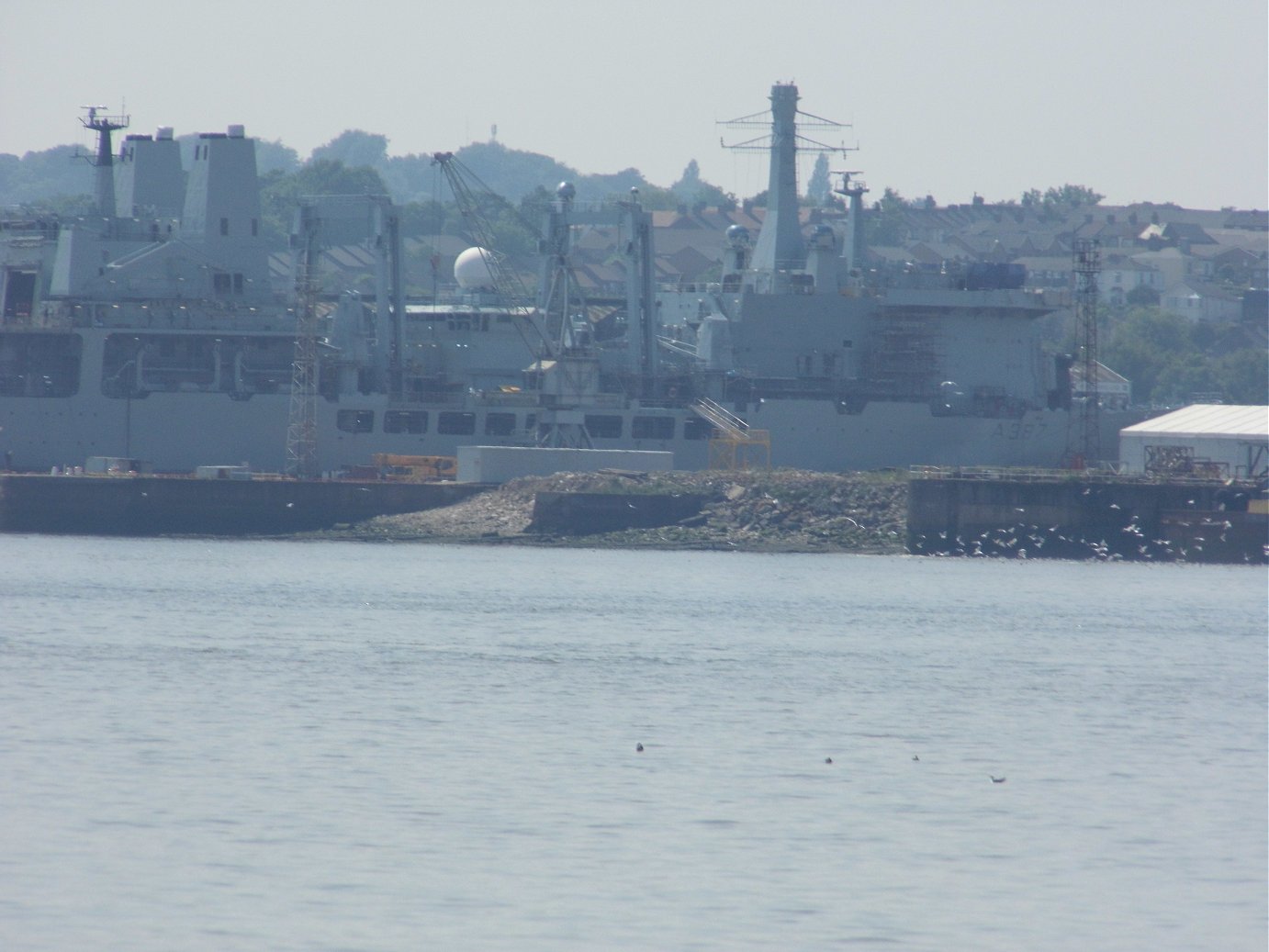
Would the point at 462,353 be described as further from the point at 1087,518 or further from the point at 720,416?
the point at 1087,518

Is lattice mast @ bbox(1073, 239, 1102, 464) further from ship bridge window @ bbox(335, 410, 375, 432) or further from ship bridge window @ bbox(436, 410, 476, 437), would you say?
ship bridge window @ bbox(335, 410, 375, 432)

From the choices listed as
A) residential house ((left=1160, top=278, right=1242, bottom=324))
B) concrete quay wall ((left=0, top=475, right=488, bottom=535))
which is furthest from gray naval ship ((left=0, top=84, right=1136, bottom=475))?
residential house ((left=1160, top=278, right=1242, bottom=324))

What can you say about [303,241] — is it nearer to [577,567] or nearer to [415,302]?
[415,302]

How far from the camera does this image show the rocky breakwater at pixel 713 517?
5791 centimetres

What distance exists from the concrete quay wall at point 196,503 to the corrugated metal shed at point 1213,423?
22.7m

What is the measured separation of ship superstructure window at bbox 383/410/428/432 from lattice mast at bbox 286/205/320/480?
11.2ft

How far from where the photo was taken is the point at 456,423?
6881cm

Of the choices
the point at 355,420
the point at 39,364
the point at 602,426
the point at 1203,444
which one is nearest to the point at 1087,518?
the point at 1203,444

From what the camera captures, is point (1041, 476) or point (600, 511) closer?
point (1041, 476)

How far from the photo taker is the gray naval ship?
220ft

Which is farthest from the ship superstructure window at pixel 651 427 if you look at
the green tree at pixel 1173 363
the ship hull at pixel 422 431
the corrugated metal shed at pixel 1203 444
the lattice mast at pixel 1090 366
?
the green tree at pixel 1173 363

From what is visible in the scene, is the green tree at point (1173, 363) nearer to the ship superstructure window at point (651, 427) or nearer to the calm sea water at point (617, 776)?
the ship superstructure window at point (651, 427)

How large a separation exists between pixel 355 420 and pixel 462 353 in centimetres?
588

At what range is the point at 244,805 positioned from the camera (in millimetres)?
19328
